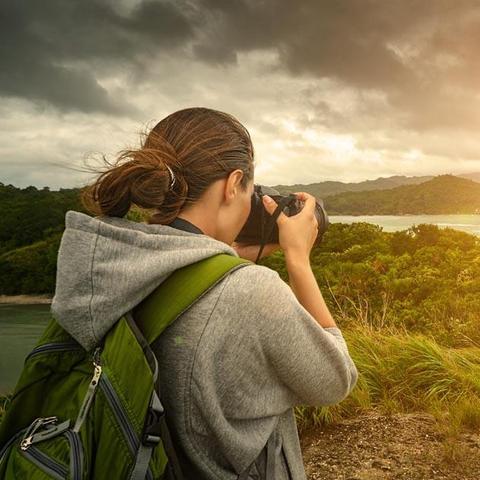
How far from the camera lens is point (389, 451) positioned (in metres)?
2.99

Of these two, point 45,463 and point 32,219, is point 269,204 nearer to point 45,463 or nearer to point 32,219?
point 45,463

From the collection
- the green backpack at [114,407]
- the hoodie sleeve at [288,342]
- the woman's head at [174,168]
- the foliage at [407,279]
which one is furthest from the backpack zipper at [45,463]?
the foliage at [407,279]

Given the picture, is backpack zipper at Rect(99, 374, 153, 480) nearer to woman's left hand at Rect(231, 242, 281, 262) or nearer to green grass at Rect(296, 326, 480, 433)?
woman's left hand at Rect(231, 242, 281, 262)

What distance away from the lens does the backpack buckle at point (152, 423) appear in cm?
101

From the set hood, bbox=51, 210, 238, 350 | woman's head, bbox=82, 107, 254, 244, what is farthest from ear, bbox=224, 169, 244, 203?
hood, bbox=51, 210, 238, 350

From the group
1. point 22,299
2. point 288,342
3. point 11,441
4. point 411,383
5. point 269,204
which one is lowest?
point 22,299

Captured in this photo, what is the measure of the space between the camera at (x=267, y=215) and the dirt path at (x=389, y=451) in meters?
1.76

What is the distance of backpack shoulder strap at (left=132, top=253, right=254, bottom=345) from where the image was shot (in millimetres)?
1052

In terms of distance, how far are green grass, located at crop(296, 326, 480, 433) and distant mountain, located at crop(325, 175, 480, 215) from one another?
69.0ft

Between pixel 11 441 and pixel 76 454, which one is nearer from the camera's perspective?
pixel 76 454

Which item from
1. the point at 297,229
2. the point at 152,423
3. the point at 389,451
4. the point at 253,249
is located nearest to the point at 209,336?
the point at 152,423

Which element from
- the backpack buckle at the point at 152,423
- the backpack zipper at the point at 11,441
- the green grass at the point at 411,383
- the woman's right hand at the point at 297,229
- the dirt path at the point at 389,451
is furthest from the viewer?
the green grass at the point at 411,383

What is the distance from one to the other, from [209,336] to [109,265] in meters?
0.23

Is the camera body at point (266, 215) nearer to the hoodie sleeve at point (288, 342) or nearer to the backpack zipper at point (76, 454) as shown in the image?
the hoodie sleeve at point (288, 342)
